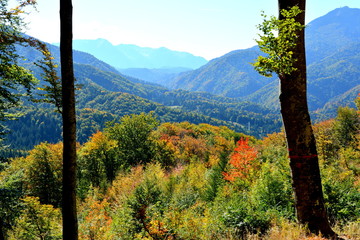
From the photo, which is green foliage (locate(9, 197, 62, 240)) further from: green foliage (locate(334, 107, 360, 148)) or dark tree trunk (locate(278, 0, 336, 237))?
green foliage (locate(334, 107, 360, 148))

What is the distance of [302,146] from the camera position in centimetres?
407

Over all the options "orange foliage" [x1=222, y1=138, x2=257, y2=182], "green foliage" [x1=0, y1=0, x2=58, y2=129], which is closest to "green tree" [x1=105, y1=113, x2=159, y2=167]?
"orange foliage" [x1=222, y1=138, x2=257, y2=182]

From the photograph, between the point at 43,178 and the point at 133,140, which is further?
the point at 133,140

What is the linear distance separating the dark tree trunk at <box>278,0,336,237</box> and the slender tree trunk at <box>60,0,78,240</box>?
13.5 feet

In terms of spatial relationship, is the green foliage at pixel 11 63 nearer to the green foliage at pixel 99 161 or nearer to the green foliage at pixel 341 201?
the green foliage at pixel 341 201

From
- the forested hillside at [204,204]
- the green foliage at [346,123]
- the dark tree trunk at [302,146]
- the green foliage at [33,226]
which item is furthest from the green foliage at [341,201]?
the green foliage at [346,123]

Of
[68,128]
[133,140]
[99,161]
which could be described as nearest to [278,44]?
[68,128]

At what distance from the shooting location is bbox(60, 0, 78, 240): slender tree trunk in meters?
4.49

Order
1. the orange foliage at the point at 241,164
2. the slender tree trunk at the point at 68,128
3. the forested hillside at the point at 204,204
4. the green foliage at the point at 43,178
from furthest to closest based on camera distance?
1. the green foliage at the point at 43,178
2. the orange foliage at the point at 241,164
3. the forested hillside at the point at 204,204
4. the slender tree trunk at the point at 68,128

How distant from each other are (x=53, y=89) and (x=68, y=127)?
51.8 feet

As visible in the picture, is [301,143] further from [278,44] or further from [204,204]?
[204,204]

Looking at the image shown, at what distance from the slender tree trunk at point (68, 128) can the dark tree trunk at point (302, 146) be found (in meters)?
4.11

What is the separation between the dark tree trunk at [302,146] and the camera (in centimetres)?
408

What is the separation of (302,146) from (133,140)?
97.9ft
